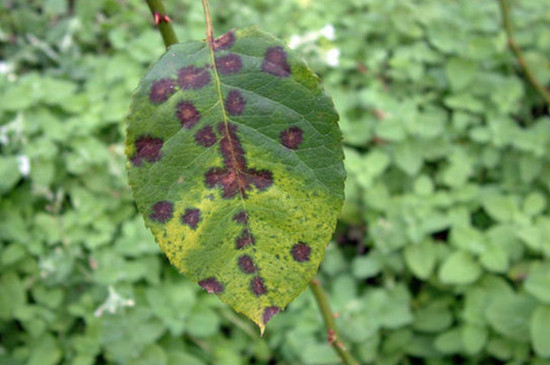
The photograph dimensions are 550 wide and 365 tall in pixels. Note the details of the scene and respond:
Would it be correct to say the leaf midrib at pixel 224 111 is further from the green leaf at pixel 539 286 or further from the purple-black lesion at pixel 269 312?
the green leaf at pixel 539 286

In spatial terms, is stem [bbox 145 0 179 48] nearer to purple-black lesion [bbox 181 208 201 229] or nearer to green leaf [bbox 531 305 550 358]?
purple-black lesion [bbox 181 208 201 229]

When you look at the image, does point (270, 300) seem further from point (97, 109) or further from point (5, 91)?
point (5, 91)

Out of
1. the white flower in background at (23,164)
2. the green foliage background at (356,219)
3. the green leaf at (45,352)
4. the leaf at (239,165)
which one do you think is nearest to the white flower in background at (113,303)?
the green foliage background at (356,219)

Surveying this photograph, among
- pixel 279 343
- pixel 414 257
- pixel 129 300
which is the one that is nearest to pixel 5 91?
pixel 129 300

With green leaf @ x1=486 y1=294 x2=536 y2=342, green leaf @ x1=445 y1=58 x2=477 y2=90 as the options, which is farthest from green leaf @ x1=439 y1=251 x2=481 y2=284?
green leaf @ x1=445 y1=58 x2=477 y2=90

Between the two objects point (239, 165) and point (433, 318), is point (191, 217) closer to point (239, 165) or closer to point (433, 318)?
point (239, 165)

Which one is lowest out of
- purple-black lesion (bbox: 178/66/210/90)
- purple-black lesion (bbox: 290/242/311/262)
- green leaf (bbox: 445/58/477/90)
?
green leaf (bbox: 445/58/477/90)

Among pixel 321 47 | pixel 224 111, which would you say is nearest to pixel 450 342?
pixel 321 47
